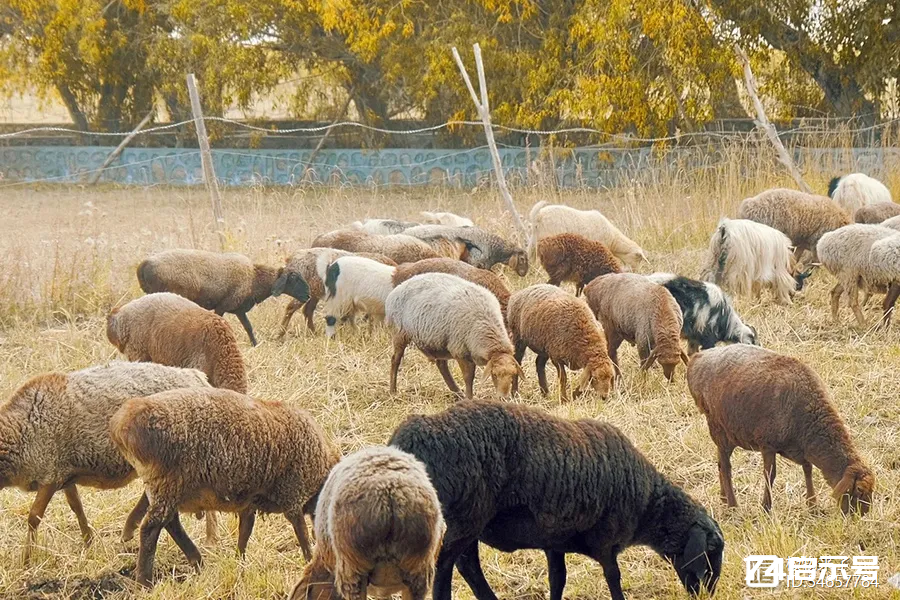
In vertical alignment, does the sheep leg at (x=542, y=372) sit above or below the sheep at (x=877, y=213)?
below

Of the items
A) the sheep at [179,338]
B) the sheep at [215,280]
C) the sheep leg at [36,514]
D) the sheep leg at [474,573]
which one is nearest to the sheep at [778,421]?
the sheep leg at [474,573]

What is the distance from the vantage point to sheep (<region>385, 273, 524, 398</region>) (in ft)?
21.5

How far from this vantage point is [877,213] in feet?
34.1

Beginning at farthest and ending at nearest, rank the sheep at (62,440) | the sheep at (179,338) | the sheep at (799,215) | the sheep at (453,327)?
the sheep at (799,215), the sheep at (453,327), the sheep at (179,338), the sheep at (62,440)

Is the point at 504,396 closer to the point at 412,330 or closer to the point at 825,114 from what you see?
the point at 412,330

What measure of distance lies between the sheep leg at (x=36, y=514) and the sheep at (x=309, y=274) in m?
4.27

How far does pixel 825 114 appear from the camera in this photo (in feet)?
58.8

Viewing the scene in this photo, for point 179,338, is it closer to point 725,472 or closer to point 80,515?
point 80,515

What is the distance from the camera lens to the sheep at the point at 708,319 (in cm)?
723

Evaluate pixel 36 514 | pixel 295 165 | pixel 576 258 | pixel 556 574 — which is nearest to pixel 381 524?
pixel 556 574

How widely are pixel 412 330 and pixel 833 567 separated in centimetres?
342

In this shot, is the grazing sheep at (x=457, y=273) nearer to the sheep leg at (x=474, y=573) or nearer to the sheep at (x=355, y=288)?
the sheep at (x=355, y=288)

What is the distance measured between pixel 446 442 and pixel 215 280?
5.25 meters

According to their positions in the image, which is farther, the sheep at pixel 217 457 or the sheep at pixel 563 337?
Result: the sheep at pixel 563 337
